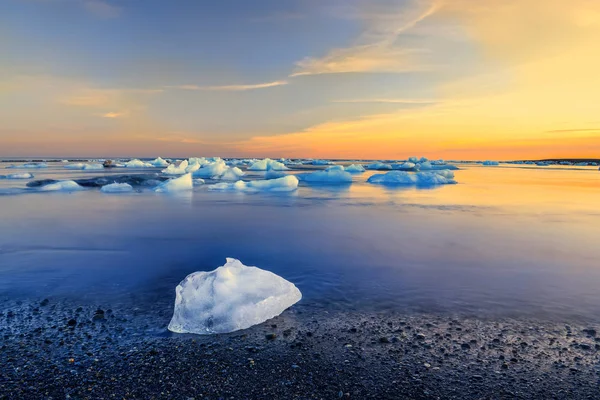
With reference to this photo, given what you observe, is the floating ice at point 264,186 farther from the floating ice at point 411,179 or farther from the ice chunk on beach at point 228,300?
the ice chunk on beach at point 228,300

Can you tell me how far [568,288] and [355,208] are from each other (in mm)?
8421

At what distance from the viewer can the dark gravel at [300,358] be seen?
7.85 feet

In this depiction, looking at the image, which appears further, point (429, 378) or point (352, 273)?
point (352, 273)

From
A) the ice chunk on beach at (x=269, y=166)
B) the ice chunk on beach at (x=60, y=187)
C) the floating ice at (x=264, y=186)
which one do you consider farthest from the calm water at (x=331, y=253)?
the ice chunk on beach at (x=269, y=166)

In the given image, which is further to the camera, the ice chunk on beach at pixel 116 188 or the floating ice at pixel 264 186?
the floating ice at pixel 264 186

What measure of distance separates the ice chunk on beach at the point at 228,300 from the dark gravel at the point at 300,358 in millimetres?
122

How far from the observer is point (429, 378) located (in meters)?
2.54

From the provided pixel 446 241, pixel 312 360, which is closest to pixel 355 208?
pixel 446 241

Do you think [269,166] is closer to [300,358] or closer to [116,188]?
[116,188]

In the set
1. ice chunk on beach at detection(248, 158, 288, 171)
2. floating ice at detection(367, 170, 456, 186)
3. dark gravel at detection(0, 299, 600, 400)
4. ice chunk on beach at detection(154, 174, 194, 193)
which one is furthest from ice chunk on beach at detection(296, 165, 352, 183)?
dark gravel at detection(0, 299, 600, 400)

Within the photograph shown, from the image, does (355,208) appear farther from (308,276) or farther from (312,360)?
(312,360)

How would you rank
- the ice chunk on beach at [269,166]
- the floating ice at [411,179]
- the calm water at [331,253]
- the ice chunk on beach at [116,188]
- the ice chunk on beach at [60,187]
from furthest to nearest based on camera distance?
the ice chunk on beach at [269,166]
the floating ice at [411,179]
the ice chunk on beach at [60,187]
the ice chunk on beach at [116,188]
the calm water at [331,253]

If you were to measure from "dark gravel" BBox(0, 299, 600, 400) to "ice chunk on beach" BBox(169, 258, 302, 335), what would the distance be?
0.12 meters

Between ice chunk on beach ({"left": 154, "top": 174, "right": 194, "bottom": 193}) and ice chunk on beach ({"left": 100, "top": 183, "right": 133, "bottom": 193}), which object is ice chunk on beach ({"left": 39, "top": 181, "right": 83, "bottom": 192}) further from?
ice chunk on beach ({"left": 154, "top": 174, "right": 194, "bottom": 193})
